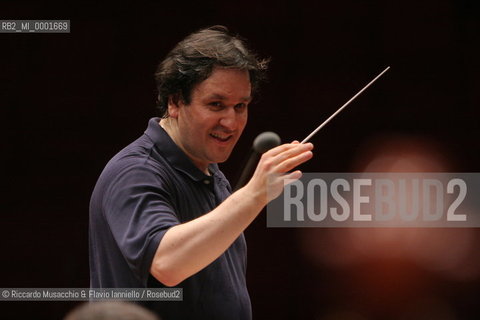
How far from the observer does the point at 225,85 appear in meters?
1.82

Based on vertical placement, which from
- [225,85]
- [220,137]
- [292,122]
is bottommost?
[220,137]

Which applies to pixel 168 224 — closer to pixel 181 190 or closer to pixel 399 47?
pixel 181 190

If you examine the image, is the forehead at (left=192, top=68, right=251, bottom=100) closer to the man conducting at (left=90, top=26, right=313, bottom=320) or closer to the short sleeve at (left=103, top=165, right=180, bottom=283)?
the man conducting at (left=90, top=26, right=313, bottom=320)

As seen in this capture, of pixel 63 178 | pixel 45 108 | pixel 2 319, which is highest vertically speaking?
pixel 45 108

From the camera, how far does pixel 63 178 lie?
309cm

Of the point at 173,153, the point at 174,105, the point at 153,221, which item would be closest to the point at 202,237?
the point at 153,221

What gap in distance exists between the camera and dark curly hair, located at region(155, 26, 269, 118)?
1847mm

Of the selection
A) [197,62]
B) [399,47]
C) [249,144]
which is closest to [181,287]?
[197,62]

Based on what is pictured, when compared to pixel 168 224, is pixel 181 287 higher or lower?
lower

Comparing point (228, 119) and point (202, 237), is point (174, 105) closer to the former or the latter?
point (228, 119)

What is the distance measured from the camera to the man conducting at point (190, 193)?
1542 mm

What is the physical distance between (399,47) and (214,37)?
52.9 inches

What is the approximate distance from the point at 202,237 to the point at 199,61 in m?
0.50

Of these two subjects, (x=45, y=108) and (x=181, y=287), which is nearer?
(x=181, y=287)
